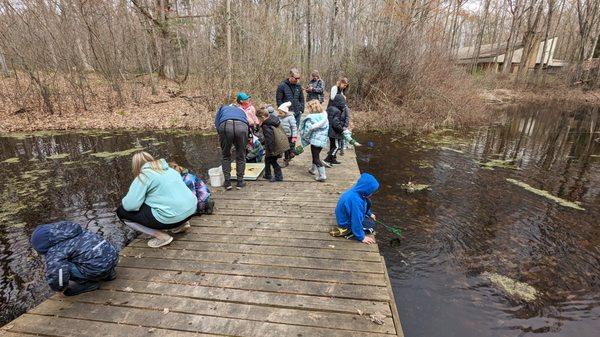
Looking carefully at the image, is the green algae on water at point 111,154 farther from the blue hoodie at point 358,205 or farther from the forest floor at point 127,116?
the blue hoodie at point 358,205

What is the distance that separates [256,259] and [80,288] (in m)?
1.78

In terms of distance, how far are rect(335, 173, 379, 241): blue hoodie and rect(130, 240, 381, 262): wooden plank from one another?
0.36 m

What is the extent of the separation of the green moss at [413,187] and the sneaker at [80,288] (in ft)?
21.1

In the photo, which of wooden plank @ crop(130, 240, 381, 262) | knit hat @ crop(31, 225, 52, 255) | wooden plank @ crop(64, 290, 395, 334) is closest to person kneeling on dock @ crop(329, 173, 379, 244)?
wooden plank @ crop(130, 240, 381, 262)

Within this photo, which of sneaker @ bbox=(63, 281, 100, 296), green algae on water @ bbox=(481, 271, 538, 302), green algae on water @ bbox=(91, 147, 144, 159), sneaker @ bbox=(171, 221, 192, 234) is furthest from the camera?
green algae on water @ bbox=(91, 147, 144, 159)

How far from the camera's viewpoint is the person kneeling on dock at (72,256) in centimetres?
293

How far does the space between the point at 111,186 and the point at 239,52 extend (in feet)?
32.4

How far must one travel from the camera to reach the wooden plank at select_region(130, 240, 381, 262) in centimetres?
384

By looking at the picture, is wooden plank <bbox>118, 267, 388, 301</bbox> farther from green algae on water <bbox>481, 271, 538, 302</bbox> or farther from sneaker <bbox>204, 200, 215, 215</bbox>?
green algae on water <bbox>481, 271, 538, 302</bbox>

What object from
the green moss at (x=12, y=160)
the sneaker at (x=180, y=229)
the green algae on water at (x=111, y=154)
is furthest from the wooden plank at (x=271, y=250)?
the green moss at (x=12, y=160)

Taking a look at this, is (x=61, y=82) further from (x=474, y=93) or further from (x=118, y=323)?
(x=474, y=93)

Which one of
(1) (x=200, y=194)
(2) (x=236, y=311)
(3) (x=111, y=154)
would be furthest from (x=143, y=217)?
(3) (x=111, y=154)

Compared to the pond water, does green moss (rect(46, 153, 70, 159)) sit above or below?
above

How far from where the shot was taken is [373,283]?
10.9 ft
